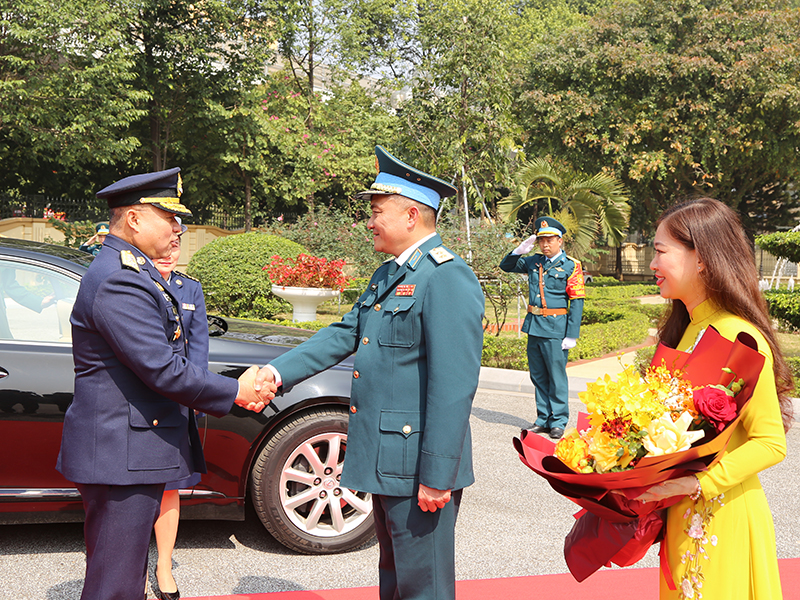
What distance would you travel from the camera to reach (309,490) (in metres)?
4.03

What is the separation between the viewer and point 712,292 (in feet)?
7.61

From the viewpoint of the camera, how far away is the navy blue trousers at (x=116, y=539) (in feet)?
8.43

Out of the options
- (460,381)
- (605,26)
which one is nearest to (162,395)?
(460,381)

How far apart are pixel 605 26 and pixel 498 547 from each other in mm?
25305

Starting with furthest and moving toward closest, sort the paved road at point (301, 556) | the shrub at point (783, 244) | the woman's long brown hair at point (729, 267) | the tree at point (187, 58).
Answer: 1. the tree at point (187, 58)
2. the shrub at point (783, 244)
3. the paved road at point (301, 556)
4. the woman's long brown hair at point (729, 267)

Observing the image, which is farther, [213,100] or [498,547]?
[213,100]

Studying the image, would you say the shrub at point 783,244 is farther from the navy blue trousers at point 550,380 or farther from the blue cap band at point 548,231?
the navy blue trousers at point 550,380

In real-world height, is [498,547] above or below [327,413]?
below

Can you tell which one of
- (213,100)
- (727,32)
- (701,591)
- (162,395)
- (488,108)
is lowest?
(701,591)

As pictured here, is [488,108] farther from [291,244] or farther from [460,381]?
[460,381]

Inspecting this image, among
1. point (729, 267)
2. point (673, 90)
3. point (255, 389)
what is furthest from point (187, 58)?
point (729, 267)

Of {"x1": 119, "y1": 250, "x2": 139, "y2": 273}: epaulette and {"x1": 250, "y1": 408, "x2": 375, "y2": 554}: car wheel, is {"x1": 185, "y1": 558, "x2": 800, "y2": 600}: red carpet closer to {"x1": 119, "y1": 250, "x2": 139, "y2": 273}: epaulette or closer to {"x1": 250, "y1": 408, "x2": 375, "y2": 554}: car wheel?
{"x1": 250, "y1": 408, "x2": 375, "y2": 554}: car wheel

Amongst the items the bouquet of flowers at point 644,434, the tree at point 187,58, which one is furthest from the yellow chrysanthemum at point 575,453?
the tree at point 187,58

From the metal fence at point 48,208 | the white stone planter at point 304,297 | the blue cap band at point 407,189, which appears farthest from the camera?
the metal fence at point 48,208
